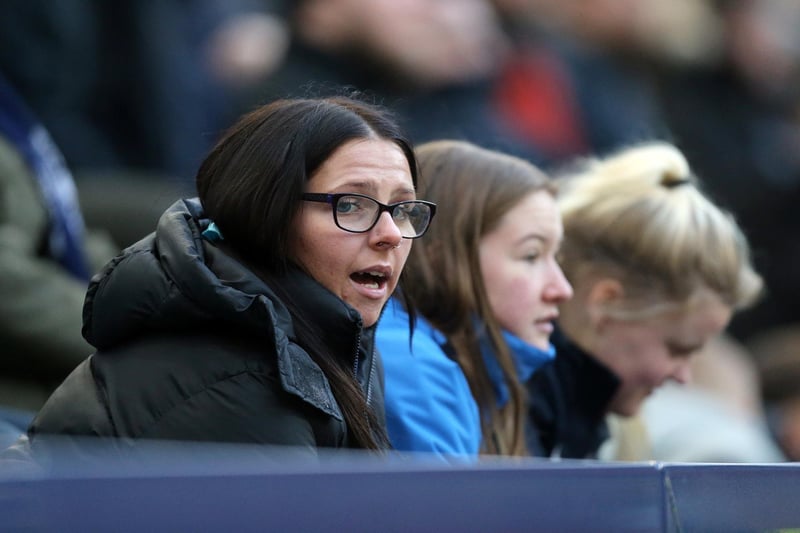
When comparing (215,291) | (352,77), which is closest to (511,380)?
(215,291)

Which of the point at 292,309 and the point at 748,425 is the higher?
the point at 292,309

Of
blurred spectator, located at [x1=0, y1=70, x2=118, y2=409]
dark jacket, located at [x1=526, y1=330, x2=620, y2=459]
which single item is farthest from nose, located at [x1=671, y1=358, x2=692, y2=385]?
blurred spectator, located at [x1=0, y1=70, x2=118, y2=409]

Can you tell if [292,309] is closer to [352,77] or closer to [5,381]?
[5,381]

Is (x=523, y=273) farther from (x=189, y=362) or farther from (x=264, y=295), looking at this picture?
(x=189, y=362)

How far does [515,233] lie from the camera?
3305 millimetres

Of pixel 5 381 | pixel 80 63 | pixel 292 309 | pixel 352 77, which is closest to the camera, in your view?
pixel 292 309

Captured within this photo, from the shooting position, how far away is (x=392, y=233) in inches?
92.9

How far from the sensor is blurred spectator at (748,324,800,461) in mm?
6223

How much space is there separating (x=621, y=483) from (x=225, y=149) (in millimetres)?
928

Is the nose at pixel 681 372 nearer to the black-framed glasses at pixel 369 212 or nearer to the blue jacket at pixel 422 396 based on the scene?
the blue jacket at pixel 422 396

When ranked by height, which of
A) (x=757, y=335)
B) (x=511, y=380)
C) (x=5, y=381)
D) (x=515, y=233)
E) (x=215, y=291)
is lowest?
(x=757, y=335)

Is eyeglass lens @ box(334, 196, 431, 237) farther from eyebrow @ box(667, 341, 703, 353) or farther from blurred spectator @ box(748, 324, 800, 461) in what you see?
blurred spectator @ box(748, 324, 800, 461)

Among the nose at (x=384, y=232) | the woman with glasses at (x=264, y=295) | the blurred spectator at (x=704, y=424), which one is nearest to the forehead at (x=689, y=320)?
the blurred spectator at (x=704, y=424)

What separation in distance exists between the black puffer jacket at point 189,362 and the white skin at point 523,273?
3.64 ft
